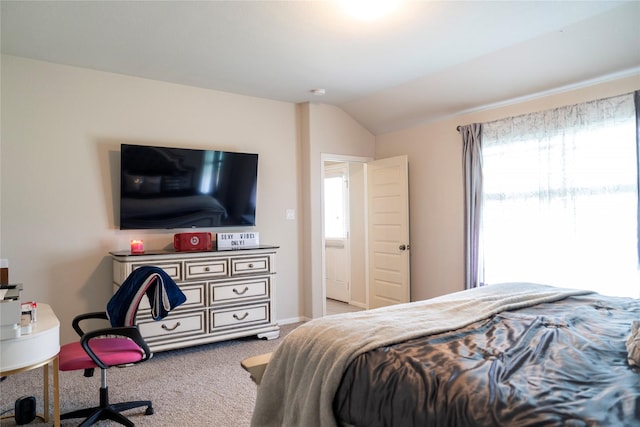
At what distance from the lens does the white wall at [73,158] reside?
3383 millimetres

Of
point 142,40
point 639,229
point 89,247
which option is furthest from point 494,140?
point 89,247

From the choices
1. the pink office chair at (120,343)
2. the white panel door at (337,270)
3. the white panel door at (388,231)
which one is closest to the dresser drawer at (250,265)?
the pink office chair at (120,343)

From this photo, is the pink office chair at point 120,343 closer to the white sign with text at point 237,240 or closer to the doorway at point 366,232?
the white sign with text at point 237,240

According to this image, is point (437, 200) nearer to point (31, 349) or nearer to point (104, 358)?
point (104, 358)

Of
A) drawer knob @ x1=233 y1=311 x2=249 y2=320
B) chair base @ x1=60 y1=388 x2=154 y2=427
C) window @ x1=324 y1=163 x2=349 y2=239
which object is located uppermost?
window @ x1=324 y1=163 x2=349 y2=239

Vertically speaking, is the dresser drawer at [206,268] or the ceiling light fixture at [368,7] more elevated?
the ceiling light fixture at [368,7]

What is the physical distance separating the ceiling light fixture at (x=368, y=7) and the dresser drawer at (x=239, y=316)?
9.24 ft

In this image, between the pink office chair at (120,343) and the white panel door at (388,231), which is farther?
the white panel door at (388,231)

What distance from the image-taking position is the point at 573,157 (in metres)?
3.49

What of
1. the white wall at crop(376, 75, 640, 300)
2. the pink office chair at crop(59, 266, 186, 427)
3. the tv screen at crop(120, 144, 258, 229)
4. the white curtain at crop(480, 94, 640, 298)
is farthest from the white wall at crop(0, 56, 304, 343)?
the white curtain at crop(480, 94, 640, 298)

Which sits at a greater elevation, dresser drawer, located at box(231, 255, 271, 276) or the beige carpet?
dresser drawer, located at box(231, 255, 271, 276)

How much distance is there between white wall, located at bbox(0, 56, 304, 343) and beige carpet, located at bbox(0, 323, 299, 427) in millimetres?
741

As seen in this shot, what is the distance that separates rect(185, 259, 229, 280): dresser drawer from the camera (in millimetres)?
3697

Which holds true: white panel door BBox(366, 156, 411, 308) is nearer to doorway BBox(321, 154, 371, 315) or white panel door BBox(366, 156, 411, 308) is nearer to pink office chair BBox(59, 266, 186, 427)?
doorway BBox(321, 154, 371, 315)
